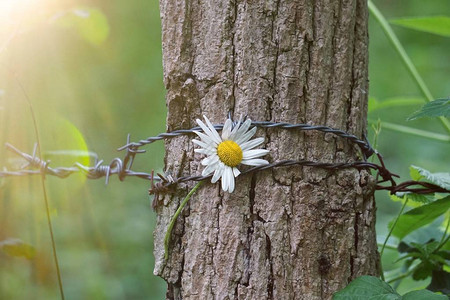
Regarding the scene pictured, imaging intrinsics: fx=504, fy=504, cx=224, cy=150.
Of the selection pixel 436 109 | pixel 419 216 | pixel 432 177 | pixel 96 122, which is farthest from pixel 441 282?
pixel 96 122

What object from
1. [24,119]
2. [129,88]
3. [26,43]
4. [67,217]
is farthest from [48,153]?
[129,88]

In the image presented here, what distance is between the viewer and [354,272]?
861 mm

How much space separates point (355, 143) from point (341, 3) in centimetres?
25

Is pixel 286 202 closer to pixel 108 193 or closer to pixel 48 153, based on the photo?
pixel 48 153

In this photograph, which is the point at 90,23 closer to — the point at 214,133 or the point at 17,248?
the point at 17,248

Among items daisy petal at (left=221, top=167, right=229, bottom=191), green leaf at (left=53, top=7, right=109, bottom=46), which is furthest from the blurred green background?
daisy petal at (left=221, top=167, right=229, bottom=191)

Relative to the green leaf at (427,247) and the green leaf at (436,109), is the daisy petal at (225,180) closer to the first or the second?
the green leaf at (436,109)

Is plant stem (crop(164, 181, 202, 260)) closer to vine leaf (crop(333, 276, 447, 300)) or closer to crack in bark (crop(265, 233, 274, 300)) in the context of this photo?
crack in bark (crop(265, 233, 274, 300))

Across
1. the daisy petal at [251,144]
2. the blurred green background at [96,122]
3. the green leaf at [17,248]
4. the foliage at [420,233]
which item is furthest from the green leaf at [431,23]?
the green leaf at [17,248]

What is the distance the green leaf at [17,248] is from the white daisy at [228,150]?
930 mm

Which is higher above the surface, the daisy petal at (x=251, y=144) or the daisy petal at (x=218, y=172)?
the daisy petal at (x=251, y=144)

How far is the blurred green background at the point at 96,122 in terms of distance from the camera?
1483 millimetres

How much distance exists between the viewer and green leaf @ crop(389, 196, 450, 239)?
98 centimetres

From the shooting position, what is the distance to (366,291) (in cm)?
81
